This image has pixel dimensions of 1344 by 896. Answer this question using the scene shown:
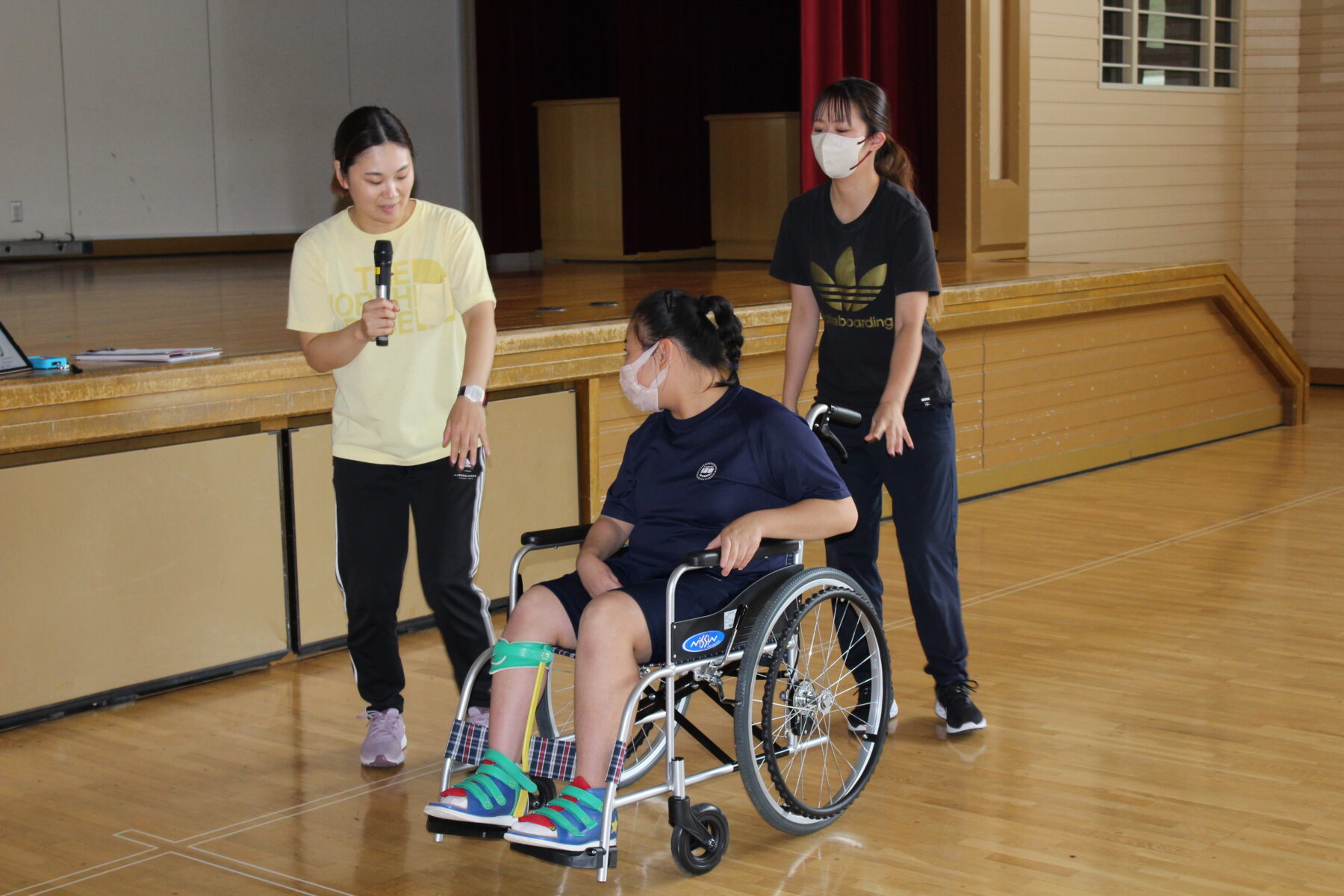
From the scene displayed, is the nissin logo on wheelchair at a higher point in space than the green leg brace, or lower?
higher

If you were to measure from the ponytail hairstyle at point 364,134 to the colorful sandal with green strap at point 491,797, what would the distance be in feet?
3.22

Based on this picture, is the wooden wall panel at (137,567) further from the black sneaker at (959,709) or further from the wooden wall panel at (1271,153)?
the wooden wall panel at (1271,153)

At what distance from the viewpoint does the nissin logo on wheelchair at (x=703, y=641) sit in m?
2.17

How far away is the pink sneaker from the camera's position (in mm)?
2742

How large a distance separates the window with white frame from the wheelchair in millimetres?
5656

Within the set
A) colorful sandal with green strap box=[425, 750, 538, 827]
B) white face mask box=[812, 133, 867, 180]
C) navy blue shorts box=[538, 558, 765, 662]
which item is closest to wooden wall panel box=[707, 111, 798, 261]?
white face mask box=[812, 133, 867, 180]

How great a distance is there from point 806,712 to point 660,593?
0.35 meters

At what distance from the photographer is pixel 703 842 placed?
2203 millimetres

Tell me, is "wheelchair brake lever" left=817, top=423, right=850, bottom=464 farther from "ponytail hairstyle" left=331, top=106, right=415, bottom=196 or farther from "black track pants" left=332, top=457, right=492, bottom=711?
"ponytail hairstyle" left=331, top=106, right=415, bottom=196

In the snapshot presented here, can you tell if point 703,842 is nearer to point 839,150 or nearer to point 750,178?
point 839,150

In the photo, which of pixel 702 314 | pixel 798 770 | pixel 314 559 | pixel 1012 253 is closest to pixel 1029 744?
pixel 798 770

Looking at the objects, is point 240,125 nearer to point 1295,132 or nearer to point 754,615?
point 1295,132

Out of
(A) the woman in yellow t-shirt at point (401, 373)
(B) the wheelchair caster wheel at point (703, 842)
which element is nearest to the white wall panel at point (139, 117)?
(A) the woman in yellow t-shirt at point (401, 373)

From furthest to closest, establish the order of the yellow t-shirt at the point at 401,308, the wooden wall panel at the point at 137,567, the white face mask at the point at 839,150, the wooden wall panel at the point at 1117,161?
the wooden wall panel at the point at 1117,161
the wooden wall panel at the point at 137,567
the white face mask at the point at 839,150
the yellow t-shirt at the point at 401,308
